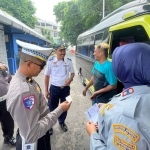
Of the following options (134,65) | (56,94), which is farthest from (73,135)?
(134,65)

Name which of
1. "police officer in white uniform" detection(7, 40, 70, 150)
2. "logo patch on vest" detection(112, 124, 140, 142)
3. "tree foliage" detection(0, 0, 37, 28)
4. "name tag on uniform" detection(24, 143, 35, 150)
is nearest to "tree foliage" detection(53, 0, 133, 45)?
"tree foliage" detection(0, 0, 37, 28)

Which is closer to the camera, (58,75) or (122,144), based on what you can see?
(122,144)

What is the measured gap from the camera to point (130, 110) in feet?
2.64

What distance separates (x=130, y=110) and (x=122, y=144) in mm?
198

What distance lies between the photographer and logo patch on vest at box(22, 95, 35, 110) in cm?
122

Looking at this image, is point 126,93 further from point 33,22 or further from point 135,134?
point 33,22

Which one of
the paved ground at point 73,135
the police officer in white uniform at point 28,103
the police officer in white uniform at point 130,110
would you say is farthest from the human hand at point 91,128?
the paved ground at point 73,135

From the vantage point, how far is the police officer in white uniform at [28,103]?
4.00 feet

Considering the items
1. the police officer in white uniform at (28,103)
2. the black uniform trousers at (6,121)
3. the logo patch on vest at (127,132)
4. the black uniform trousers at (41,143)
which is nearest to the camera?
the logo patch on vest at (127,132)

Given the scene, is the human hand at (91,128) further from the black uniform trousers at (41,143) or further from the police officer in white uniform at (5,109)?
the police officer in white uniform at (5,109)

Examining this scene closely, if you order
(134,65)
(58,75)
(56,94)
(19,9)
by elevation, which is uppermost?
(19,9)

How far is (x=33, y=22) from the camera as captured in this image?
30.9 metres

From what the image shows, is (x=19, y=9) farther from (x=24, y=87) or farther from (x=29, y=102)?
(x=29, y=102)

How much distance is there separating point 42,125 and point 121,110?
78 centimetres
